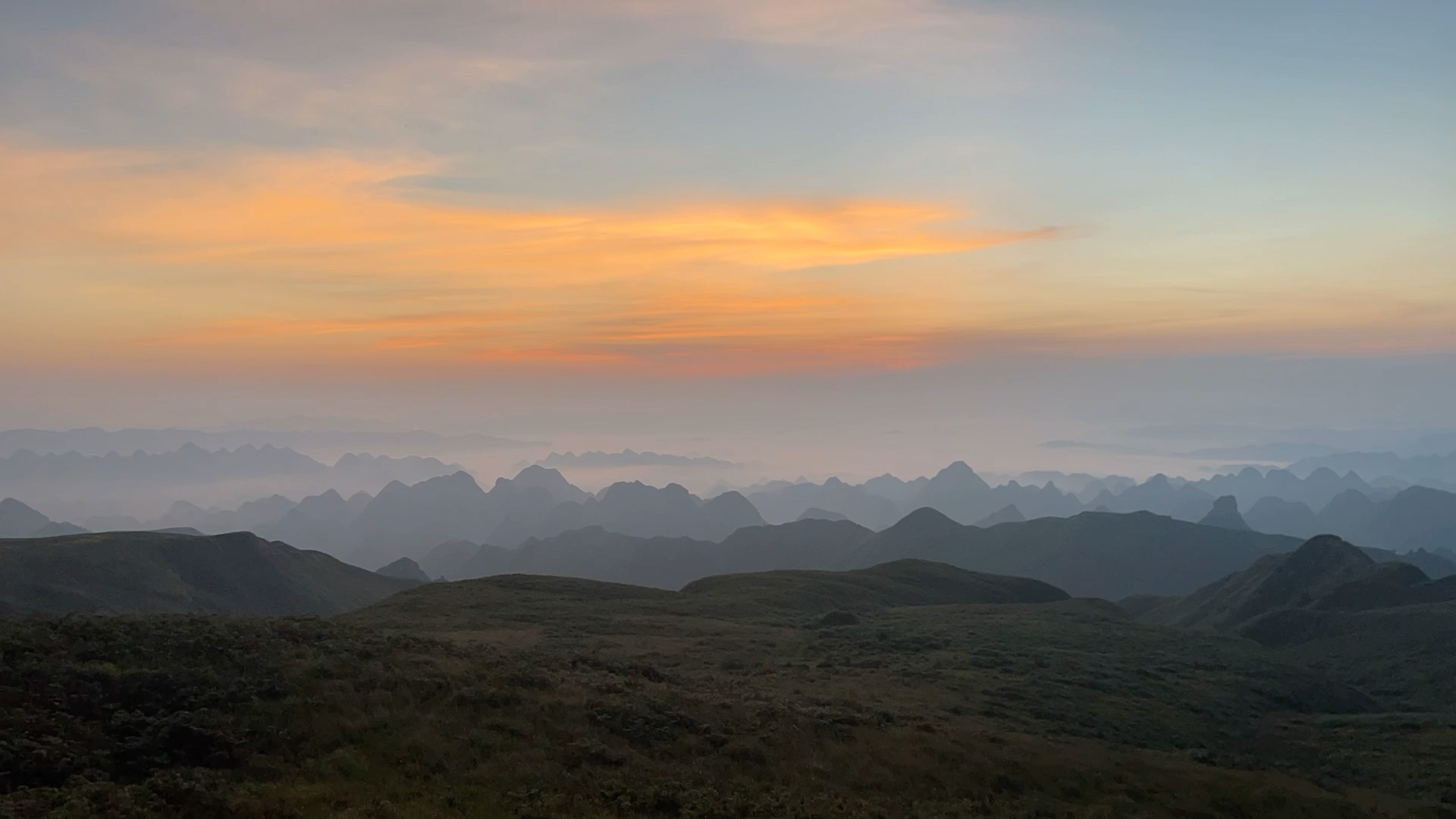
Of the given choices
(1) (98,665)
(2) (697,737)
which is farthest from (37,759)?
(2) (697,737)

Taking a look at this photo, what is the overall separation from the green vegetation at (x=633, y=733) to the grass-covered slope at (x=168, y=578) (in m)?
85.7

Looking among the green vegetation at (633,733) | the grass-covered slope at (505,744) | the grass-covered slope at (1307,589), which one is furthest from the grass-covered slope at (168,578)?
the grass-covered slope at (1307,589)

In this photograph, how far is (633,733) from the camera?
34.0 m

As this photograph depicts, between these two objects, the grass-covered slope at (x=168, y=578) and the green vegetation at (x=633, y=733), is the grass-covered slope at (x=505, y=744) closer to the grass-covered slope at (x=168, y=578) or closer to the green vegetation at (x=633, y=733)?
the green vegetation at (x=633, y=733)

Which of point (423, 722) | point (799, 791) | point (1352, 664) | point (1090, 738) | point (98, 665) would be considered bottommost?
point (1352, 664)

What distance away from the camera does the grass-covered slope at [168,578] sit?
4958 inches

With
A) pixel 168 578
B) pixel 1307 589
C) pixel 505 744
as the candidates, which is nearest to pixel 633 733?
pixel 505 744

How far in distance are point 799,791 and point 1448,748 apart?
150 ft

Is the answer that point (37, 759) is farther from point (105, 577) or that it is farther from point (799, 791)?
point (105, 577)

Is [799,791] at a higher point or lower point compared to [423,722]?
lower

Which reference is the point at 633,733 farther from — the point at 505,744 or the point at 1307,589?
the point at 1307,589

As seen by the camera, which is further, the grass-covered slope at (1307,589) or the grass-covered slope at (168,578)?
the grass-covered slope at (1307,589)

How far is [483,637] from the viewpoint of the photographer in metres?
66.1

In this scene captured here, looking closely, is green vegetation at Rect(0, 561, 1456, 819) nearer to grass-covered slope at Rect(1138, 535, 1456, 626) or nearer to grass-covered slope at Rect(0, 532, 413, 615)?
grass-covered slope at Rect(0, 532, 413, 615)
